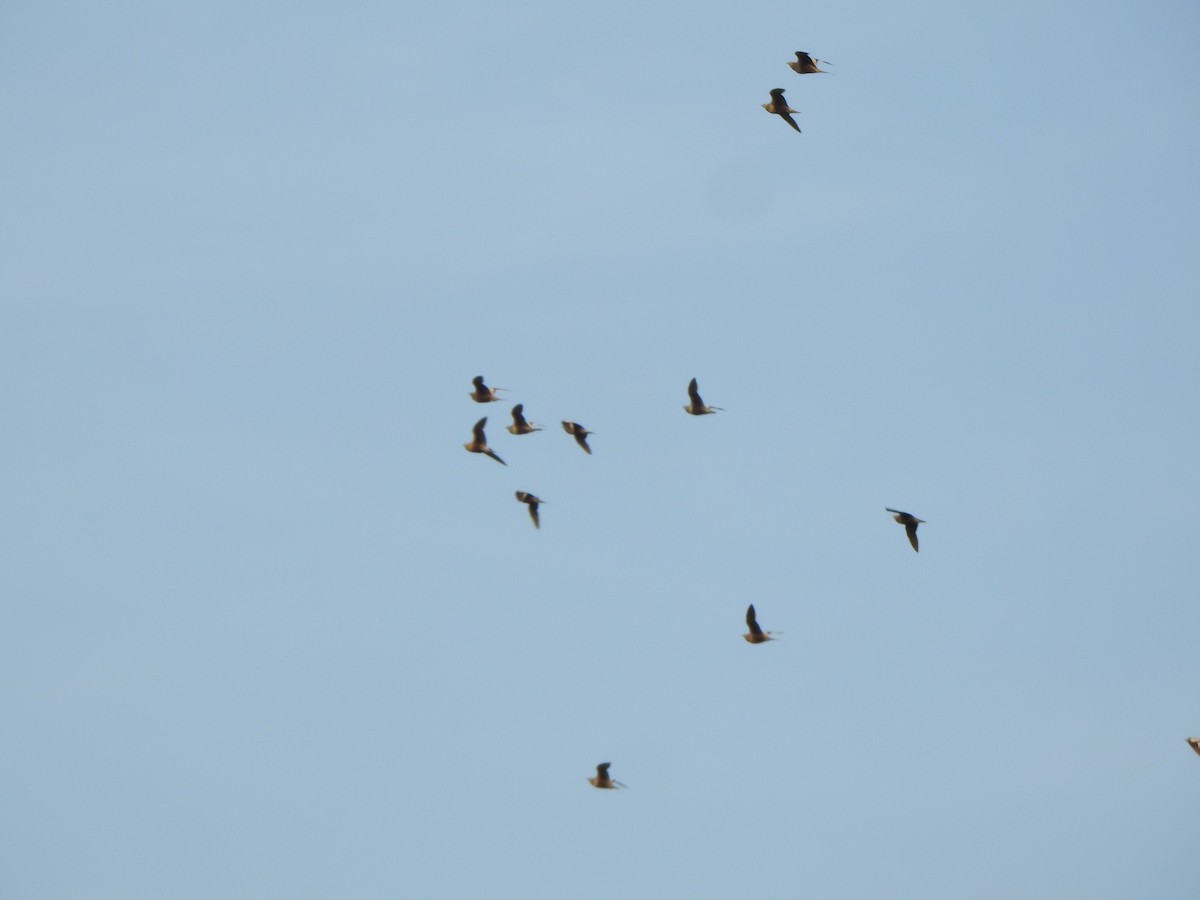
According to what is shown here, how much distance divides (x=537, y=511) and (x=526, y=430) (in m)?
2.34

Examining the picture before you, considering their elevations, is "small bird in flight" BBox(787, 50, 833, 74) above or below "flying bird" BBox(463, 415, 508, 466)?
above

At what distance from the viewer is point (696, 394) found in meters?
61.2

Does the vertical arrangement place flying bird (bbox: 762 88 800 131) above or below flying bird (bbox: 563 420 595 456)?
above

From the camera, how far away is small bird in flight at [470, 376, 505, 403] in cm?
5975

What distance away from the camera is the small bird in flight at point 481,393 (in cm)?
5975

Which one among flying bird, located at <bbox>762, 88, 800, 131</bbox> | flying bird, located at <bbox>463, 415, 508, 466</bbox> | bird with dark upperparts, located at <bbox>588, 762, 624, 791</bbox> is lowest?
bird with dark upperparts, located at <bbox>588, 762, 624, 791</bbox>

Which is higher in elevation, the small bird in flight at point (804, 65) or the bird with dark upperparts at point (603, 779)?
the small bird in flight at point (804, 65)

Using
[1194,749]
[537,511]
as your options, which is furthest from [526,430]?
[1194,749]

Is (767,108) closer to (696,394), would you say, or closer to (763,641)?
(696,394)

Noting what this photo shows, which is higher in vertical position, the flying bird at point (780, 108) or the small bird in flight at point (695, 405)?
the flying bird at point (780, 108)

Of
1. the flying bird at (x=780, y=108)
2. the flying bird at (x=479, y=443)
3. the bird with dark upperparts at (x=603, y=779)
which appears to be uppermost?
the flying bird at (x=780, y=108)

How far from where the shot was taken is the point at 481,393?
5997cm

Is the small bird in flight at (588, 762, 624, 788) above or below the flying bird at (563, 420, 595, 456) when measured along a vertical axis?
below

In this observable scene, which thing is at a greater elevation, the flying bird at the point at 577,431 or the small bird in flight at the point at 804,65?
the small bird in flight at the point at 804,65
